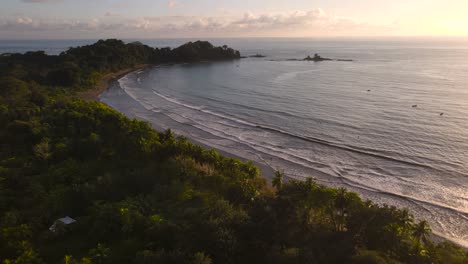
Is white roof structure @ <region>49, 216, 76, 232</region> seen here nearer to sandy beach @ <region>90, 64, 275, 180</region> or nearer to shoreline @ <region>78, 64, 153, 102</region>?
sandy beach @ <region>90, 64, 275, 180</region>

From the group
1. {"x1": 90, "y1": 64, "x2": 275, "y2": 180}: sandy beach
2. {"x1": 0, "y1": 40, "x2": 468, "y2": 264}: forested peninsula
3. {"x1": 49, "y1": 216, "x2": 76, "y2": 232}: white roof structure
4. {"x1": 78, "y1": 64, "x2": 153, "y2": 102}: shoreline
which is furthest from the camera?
{"x1": 78, "y1": 64, "x2": 153, "y2": 102}: shoreline

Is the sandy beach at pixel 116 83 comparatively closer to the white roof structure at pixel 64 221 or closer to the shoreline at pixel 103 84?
the shoreline at pixel 103 84

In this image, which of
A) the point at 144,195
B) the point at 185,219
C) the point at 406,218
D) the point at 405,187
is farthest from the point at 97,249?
the point at 405,187

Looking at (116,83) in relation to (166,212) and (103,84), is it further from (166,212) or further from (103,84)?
(166,212)

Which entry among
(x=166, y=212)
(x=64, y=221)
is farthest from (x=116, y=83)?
(x=166, y=212)

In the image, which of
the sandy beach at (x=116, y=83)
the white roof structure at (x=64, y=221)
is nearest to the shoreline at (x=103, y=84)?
the sandy beach at (x=116, y=83)

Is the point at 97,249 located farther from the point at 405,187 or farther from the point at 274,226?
the point at 405,187

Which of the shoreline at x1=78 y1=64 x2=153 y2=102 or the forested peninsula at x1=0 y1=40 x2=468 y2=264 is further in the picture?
the shoreline at x1=78 y1=64 x2=153 y2=102

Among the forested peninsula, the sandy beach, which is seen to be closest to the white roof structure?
the forested peninsula
